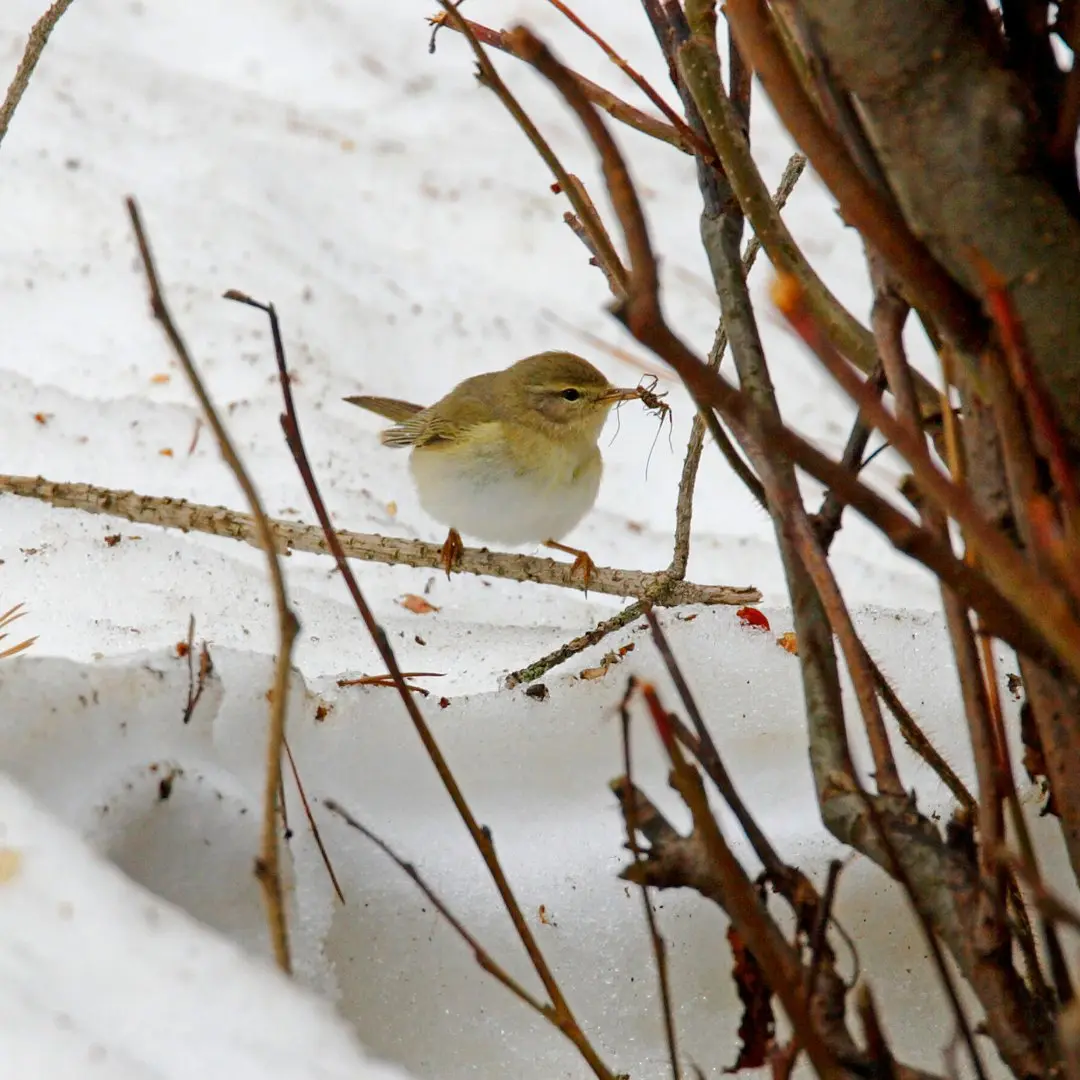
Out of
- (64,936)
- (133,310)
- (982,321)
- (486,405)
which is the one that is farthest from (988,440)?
(133,310)

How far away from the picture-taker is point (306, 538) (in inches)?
129

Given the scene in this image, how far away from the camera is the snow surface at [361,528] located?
205 cm

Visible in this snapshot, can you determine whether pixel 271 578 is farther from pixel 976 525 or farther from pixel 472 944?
pixel 976 525

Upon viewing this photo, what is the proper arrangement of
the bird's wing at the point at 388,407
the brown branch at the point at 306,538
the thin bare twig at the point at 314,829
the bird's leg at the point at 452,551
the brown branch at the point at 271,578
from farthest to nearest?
the bird's wing at the point at 388,407
the bird's leg at the point at 452,551
the brown branch at the point at 306,538
the thin bare twig at the point at 314,829
the brown branch at the point at 271,578

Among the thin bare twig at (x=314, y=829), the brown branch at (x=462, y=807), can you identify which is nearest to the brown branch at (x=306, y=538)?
the thin bare twig at (x=314, y=829)

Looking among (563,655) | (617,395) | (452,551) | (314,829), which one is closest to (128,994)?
(314,829)

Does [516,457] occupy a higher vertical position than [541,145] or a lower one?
higher

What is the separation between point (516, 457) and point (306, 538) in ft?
4.07

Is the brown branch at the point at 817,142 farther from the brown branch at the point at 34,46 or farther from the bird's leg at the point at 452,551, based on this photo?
the bird's leg at the point at 452,551

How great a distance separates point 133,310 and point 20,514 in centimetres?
166

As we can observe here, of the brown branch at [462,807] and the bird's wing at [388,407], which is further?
the bird's wing at [388,407]

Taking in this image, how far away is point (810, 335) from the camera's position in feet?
2.78

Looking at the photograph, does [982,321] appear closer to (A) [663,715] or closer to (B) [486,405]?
(A) [663,715]

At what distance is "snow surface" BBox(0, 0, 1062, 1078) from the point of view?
6.73ft
